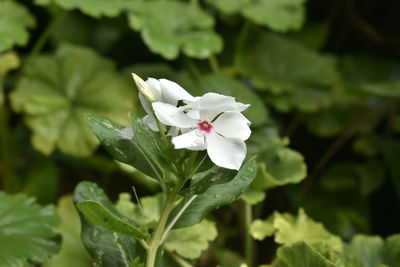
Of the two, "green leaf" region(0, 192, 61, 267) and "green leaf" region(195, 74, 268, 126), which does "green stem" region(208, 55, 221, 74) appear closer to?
"green leaf" region(195, 74, 268, 126)

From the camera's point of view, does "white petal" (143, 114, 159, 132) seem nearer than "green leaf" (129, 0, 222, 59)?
Yes

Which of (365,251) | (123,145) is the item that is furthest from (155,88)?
(365,251)

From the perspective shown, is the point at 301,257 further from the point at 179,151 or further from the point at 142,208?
the point at 142,208

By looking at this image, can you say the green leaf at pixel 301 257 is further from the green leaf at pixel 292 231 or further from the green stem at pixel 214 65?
the green stem at pixel 214 65

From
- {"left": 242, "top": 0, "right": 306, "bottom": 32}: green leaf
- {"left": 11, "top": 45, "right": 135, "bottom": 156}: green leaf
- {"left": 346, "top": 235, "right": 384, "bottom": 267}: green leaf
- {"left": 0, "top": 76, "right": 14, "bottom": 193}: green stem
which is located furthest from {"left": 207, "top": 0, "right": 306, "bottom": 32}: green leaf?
{"left": 346, "top": 235, "right": 384, "bottom": 267}: green leaf

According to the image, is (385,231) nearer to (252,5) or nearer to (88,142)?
(252,5)

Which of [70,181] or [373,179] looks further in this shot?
[70,181]

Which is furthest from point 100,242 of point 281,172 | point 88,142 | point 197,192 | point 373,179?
point 373,179
